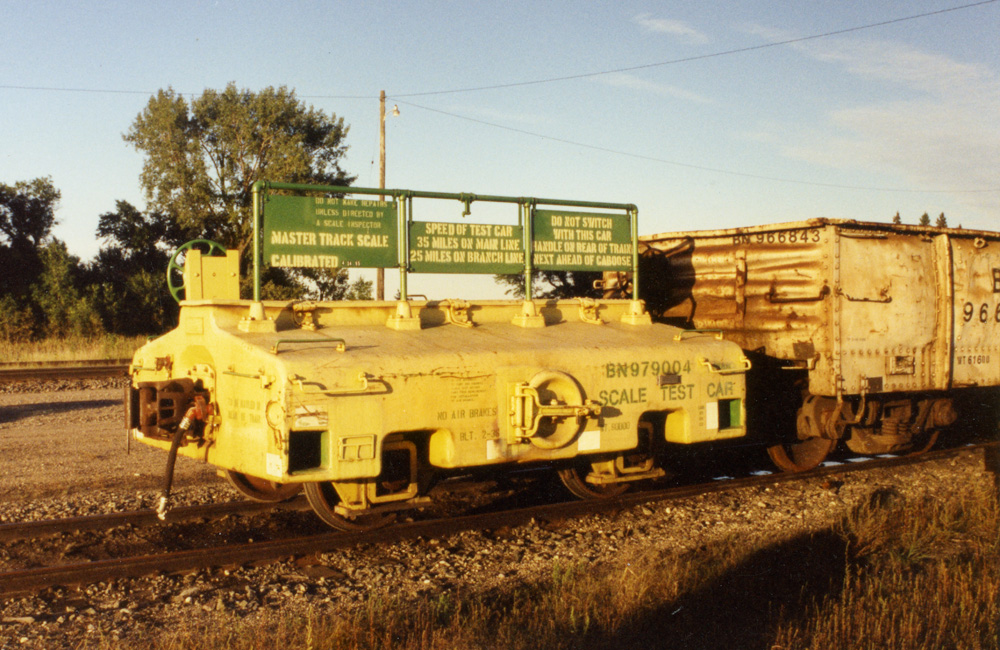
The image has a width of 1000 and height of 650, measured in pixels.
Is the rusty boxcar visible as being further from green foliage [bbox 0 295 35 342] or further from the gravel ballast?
green foliage [bbox 0 295 35 342]

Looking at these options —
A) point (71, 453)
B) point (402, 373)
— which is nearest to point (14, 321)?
point (71, 453)

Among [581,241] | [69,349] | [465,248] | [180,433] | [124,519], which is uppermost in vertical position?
[581,241]

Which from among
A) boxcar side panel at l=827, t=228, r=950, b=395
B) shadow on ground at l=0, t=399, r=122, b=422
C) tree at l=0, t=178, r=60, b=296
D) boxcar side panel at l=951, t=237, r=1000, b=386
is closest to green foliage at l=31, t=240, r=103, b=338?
tree at l=0, t=178, r=60, b=296

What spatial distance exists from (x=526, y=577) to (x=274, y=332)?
226 centimetres

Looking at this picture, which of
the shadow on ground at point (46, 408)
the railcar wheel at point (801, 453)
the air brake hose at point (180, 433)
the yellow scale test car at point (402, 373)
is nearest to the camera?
the yellow scale test car at point (402, 373)

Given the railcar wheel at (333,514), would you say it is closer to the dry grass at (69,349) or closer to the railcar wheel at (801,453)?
the railcar wheel at (801,453)

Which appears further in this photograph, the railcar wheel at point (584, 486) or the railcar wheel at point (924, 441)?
the railcar wheel at point (924, 441)

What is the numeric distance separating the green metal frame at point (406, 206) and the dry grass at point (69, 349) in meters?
16.7

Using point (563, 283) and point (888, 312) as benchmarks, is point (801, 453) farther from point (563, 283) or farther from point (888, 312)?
point (563, 283)

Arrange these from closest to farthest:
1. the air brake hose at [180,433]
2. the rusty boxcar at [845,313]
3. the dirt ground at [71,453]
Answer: the air brake hose at [180,433], the dirt ground at [71,453], the rusty boxcar at [845,313]

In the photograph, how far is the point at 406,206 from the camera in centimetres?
636

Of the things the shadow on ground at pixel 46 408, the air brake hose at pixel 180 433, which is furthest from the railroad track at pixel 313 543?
the shadow on ground at pixel 46 408

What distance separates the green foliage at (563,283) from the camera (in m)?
11.6

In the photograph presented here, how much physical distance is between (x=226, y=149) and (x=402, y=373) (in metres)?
27.5
